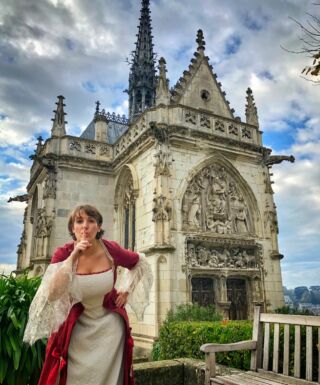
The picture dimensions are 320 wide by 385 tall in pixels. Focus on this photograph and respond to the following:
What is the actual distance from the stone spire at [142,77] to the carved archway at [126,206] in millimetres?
11171

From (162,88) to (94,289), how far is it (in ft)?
34.1

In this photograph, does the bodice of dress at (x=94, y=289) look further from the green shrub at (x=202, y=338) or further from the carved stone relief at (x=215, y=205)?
the carved stone relief at (x=215, y=205)

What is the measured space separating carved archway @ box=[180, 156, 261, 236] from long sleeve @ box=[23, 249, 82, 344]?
27.1ft

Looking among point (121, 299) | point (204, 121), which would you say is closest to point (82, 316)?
point (121, 299)

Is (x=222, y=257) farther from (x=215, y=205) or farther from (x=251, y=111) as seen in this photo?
(x=251, y=111)

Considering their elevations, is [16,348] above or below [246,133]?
below

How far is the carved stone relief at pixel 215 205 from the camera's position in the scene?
35.6 feet

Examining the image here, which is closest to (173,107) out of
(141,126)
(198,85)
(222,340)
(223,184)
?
(141,126)

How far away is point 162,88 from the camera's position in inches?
457

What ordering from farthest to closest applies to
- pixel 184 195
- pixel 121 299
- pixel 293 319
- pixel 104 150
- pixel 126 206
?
pixel 104 150
pixel 126 206
pixel 184 195
pixel 293 319
pixel 121 299

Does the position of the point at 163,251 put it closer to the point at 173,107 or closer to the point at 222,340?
the point at 222,340

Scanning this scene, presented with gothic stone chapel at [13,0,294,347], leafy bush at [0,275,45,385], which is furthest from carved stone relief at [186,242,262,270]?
leafy bush at [0,275,45,385]

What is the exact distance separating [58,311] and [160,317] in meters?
7.53

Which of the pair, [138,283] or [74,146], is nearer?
[138,283]
